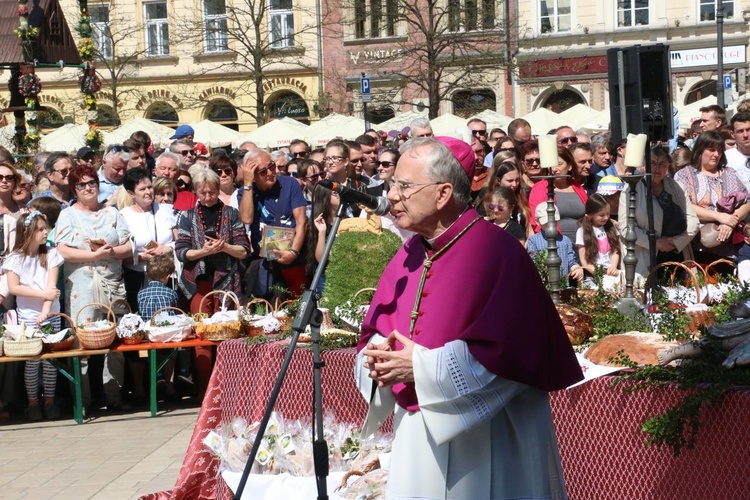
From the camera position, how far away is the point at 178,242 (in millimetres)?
9570

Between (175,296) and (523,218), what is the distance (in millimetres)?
2797

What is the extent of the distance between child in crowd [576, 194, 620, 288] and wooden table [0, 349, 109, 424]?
3588mm

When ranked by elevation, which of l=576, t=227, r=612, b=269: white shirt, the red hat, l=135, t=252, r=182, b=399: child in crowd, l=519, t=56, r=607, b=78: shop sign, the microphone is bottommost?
l=135, t=252, r=182, b=399: child in crowd

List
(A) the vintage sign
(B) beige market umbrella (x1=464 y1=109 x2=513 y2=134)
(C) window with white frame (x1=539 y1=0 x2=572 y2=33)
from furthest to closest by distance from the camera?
(A) the vintage sign, (C) window with white frame (x1=539 y1=0 x2=572 y2=33), (B) beige market umbrella (x1=464 y1=109 x2=513 y2=134)

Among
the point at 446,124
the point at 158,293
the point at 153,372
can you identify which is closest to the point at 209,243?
the point at 158,293

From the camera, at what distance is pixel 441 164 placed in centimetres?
392

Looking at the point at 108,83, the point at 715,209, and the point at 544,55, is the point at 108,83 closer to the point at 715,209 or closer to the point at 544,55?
the point at 544,55

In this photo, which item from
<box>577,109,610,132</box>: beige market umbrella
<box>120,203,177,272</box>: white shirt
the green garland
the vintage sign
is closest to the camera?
<box>120,203,177,272</box>: white shirt

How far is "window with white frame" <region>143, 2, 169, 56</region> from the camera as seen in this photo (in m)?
39.0

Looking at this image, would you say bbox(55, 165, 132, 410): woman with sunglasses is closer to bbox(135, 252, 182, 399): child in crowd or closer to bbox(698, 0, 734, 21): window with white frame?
bbox(135, 252, 182, 399): child in crowd

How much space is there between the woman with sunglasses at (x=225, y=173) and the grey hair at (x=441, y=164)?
21.4 ft

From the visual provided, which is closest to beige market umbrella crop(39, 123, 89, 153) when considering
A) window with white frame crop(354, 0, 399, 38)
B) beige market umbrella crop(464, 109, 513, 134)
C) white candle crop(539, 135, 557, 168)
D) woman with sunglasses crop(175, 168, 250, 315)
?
beige market umbrella crop(464, 109, 513, 134)

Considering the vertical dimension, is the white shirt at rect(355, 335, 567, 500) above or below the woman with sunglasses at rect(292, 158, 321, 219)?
below

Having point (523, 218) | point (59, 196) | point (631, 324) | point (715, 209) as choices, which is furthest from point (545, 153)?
point (59, 196)
